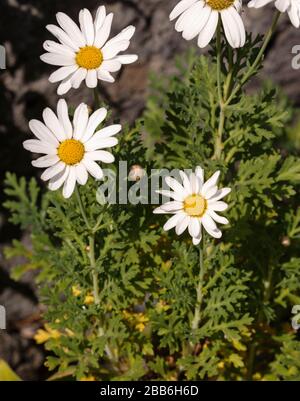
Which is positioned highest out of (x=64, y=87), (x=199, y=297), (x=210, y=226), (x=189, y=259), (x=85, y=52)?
(x=85, y=52)

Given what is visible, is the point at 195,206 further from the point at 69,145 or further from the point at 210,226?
the point at 69,145

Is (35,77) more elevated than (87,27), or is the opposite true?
(35,77)

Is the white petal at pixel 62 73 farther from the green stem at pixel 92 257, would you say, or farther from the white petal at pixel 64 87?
the green stem at pixel 92 257

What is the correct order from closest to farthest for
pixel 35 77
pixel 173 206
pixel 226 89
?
pixel 173 206, pixel 226 89, pixel 35 77

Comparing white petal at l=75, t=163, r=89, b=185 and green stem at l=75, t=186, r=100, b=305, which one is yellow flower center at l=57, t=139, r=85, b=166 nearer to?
white petal at l=75, t=163, r=89, b=185

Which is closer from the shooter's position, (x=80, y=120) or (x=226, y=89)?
(x=80, y=120)

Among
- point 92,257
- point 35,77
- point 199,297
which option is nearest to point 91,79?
point 92,257
